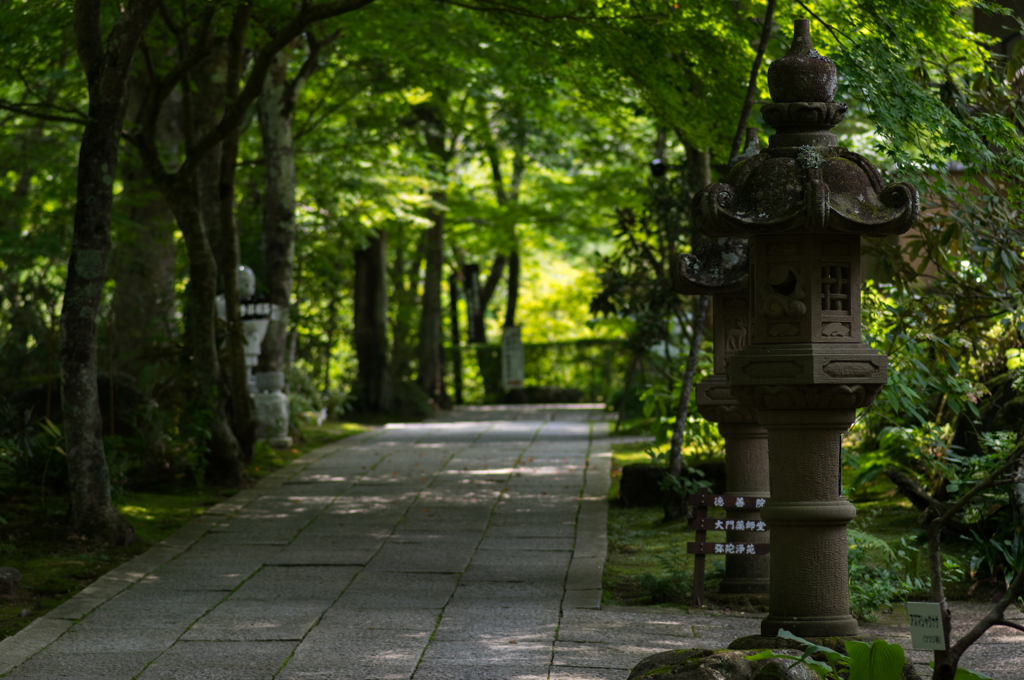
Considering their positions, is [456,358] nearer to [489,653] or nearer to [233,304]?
[233,304]

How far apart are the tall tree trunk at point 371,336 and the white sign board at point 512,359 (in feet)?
15.7

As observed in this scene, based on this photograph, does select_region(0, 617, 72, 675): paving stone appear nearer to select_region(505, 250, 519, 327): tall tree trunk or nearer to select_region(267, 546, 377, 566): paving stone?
select_region(267, 546, 377, 566): paving stone

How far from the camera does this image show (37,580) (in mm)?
6352

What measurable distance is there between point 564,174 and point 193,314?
47.7 feet

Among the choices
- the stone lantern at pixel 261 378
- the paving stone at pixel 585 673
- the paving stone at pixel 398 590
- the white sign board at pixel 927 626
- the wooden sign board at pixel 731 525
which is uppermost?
the stone lantern at pixel 261 378

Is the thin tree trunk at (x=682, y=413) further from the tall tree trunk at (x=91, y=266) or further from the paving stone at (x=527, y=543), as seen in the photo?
the tall tree trunk at (x=91, y=266)

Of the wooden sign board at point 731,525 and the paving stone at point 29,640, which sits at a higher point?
the wooden sign board at point 731,525

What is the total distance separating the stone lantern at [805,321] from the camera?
3.96m

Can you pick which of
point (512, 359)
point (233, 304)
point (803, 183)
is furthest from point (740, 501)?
point (512, 359)

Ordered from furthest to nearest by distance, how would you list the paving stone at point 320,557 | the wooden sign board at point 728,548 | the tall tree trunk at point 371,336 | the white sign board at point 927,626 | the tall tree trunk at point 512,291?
the tall tree trunk at point 512,291
the tall tree trunk at point 371,336
the paving stone at point 320,557
the wooden sign board at point 728,548
the white sign board at point 927,626

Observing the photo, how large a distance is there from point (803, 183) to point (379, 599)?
12.3ft

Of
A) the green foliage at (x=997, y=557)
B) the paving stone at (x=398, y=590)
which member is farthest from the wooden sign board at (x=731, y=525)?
the paving stone at (x=398, y=590)

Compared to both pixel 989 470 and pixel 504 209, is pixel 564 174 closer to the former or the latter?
pixel 504 209

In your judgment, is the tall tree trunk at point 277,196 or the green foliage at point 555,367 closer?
the tall tree trunk at point 277,196
